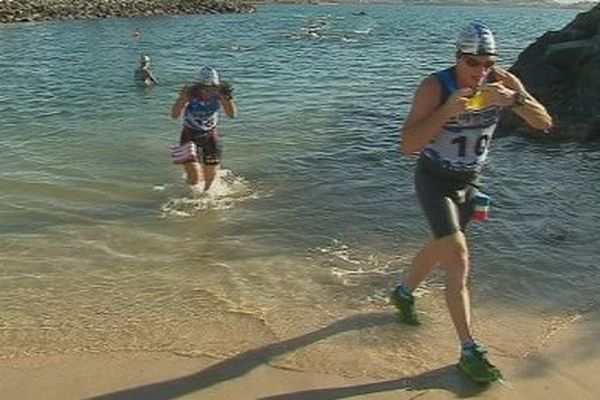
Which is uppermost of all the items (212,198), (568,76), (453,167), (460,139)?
(460,139)

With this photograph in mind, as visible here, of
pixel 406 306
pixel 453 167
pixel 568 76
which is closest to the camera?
pixel 453 167

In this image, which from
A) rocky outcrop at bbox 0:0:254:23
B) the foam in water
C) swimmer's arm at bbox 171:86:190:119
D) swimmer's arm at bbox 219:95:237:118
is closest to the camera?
the foam in water

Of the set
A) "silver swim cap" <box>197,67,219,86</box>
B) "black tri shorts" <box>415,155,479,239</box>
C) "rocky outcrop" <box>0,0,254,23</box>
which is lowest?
"rocky outcrop" <box>0,0,254,23</box>

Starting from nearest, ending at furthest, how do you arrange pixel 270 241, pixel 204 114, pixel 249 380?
pixel 249 380 → pixel 270 241 → pixel 204 114

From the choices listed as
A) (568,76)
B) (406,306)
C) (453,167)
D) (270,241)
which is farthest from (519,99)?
(568,76)

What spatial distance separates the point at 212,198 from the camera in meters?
9.77

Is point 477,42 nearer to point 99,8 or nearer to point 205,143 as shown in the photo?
point 205,143

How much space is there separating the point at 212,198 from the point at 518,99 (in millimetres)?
5494

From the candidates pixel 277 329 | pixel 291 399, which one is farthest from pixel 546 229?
pixel 291 399

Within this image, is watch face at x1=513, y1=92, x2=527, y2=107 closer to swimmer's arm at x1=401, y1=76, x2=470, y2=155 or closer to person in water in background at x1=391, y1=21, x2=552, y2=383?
person in water in background at x1=391, y1=21, x2=552, y2=383

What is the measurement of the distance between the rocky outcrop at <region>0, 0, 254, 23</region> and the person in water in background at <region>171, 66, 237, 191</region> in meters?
47.7

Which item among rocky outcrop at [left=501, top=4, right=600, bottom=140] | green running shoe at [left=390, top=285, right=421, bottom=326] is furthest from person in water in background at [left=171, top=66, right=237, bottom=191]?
rocky outcrop at [left=501, top=4, right=600, bottom=140]

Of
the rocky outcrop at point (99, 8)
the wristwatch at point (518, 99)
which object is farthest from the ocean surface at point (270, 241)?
the rocky outcrop at point (99, 8)

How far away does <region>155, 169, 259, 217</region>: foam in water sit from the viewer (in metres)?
9.27
